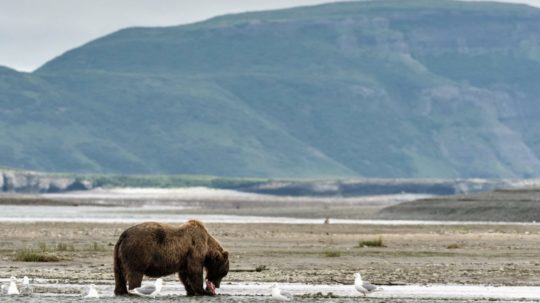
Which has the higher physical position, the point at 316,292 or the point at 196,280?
the point at 196,280

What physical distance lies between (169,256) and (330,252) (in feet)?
43.3

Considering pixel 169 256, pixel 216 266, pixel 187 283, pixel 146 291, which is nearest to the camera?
pixel 146 291

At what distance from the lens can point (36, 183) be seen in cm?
15550

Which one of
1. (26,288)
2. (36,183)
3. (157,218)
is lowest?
(26,288)

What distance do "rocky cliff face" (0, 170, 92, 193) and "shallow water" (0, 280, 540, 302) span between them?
11998 centimetres

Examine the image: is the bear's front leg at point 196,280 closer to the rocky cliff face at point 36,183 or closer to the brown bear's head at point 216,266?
the brown bear's head at point 216,266

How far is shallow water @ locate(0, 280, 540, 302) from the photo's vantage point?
88.4 feet

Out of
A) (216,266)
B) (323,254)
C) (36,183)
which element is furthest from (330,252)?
(36,183)

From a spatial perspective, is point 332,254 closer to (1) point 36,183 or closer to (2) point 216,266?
(2) point 216,266

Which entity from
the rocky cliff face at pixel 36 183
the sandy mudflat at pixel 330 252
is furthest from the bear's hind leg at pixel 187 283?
the rocky cliff face at pixel 36 183

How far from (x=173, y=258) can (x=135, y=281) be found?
79 centimetres

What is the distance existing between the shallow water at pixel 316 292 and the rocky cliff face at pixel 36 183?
11998 centimetres

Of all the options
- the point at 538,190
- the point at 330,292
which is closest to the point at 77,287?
the point at 330,292

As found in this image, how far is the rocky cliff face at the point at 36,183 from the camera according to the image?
151 meters
